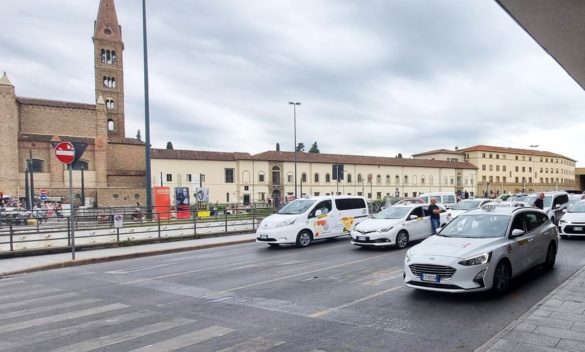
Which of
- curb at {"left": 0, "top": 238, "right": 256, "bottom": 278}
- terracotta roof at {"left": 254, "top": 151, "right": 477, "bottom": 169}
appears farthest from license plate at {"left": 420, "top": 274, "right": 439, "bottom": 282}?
terracotta roof at {"left": 254, "top": 151, "right": 477, "bottom": 169}

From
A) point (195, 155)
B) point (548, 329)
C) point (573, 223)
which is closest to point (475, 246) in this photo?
point (548, 329)

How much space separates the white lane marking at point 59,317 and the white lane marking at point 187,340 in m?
2.23

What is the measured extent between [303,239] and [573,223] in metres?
9.47

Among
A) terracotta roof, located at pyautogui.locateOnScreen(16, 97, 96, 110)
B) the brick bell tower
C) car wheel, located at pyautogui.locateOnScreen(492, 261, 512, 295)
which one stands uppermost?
the brick bell tower

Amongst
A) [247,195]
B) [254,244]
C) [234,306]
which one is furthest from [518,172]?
[234,306]

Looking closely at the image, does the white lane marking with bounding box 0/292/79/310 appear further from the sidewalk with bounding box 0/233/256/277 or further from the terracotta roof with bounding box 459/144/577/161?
the terracotta roof with bounding box 459/144/577/161

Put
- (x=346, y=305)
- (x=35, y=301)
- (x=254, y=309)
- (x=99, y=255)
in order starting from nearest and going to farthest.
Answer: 1. (x=254, y=309)
2. (x=346, y=305)
3. (x=35, y=301)
4. (x=99, y=255)

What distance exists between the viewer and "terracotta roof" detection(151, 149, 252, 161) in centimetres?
7341

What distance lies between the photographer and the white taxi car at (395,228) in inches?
546

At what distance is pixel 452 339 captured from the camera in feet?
17.9

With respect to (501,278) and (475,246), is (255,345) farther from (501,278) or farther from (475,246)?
(501,278)

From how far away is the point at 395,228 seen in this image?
14.0 meters

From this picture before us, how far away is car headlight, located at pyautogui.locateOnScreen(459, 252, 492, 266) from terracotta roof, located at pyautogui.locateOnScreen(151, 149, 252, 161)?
70403 millimetres

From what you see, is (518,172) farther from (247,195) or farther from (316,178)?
(247,195)
